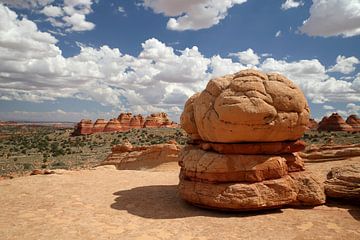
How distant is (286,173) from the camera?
398 inches

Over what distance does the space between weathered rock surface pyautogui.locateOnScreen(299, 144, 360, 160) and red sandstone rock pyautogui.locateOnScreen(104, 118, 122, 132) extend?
6179 cm

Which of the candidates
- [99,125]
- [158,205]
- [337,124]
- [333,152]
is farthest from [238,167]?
[99,125]

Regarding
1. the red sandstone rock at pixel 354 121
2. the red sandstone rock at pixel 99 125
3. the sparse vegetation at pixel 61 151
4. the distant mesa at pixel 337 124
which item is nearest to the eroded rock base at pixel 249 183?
the sparse vegetation at pixel 61 151

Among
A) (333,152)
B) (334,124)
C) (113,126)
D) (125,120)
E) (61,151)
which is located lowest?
(61,151)

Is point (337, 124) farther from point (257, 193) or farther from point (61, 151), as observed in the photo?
point (257, 193)

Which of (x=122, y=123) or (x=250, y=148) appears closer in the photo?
(x=250, y=148)

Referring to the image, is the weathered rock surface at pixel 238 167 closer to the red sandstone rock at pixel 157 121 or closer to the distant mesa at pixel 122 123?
the distant mesa at pixel 122 123

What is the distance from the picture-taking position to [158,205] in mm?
10617

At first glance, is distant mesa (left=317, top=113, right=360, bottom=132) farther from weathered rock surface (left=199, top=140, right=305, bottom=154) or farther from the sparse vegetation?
weathered rock surface (left=199, top=140, right=305, bottom=154)

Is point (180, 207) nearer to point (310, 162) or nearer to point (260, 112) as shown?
point (260, 112)

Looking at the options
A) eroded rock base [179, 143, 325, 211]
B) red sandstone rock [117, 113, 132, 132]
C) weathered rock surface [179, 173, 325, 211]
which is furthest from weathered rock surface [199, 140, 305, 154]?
red sandstone rock [117, 113, 132, 132]

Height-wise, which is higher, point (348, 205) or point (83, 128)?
point (83, 128)

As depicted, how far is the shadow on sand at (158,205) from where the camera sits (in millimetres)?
9453

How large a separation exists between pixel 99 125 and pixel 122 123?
20.5 ft
